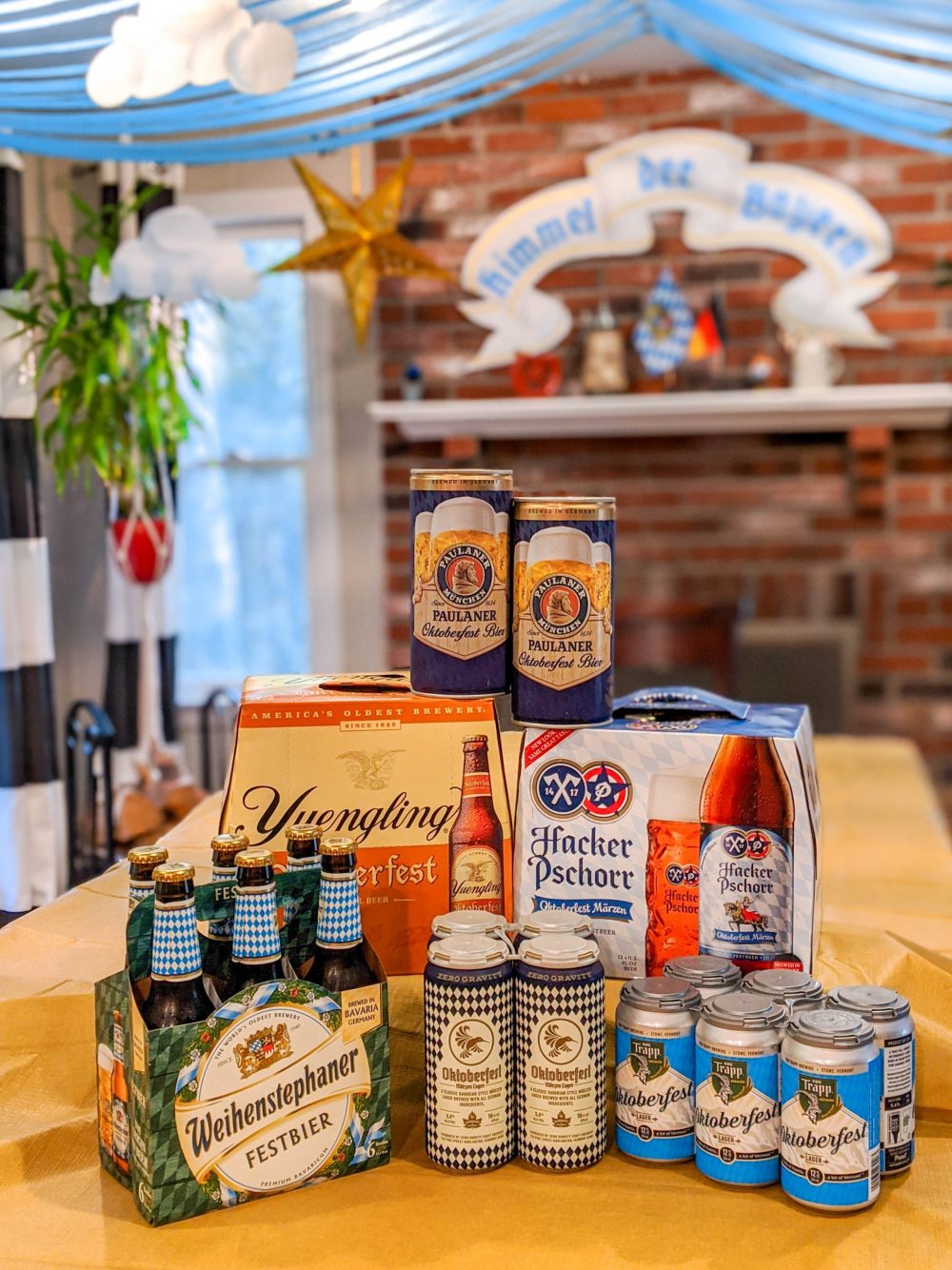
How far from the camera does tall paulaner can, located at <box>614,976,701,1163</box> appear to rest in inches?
42.3

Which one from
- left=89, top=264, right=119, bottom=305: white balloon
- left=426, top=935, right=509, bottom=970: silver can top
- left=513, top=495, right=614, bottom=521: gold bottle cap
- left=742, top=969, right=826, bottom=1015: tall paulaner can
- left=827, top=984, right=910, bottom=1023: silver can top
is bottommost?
left=827, top=984, right=910, bottom=1023: silver can top

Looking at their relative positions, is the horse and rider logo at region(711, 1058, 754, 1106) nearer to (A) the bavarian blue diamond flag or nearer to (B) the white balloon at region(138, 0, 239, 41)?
(B) the white balloon at region(138, 0, 239, 41)

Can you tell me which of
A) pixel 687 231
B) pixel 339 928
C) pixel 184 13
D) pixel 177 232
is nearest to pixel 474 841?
pixel 339 928

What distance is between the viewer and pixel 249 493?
14.2 feet

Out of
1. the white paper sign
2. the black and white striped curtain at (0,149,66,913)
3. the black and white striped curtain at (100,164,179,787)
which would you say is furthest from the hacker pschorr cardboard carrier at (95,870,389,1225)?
the white paper sign

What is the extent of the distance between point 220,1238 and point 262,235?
12.2 feet

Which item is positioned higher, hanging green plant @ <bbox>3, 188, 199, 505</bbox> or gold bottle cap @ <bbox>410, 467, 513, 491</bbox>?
hanging green plant @ <bbox>3, 188, 199, 505</bbox>

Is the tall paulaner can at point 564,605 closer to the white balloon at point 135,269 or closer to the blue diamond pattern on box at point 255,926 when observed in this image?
the blue diamond pattern on box at point 255,926

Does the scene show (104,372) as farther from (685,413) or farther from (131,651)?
(685,413)

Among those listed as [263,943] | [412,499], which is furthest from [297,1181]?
[412,499]

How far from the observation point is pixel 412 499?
4.13 ft

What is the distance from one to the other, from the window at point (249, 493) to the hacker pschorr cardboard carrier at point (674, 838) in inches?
123

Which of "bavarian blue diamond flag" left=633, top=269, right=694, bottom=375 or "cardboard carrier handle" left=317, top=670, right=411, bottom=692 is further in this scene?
"bavarian blue diamond flag" left=633, top=269, right=694, bottom=375

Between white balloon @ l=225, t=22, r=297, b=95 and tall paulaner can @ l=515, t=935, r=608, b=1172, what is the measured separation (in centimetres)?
137
